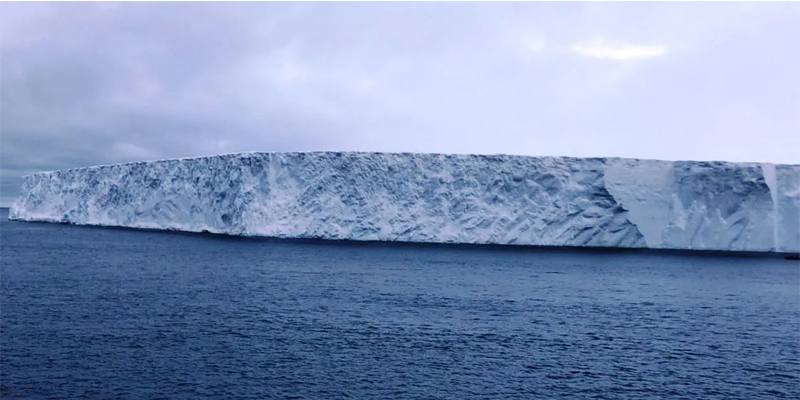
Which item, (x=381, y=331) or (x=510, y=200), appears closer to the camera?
(x=381, y=331)

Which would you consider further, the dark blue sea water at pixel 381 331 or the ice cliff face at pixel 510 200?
the ice cliff face at pixel 510 200

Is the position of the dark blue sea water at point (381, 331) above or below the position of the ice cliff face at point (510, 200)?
below

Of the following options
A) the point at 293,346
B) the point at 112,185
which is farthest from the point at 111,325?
the point at 112,185

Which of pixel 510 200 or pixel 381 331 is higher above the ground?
pixel 510 200

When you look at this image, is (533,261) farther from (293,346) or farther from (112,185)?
(112,185)
